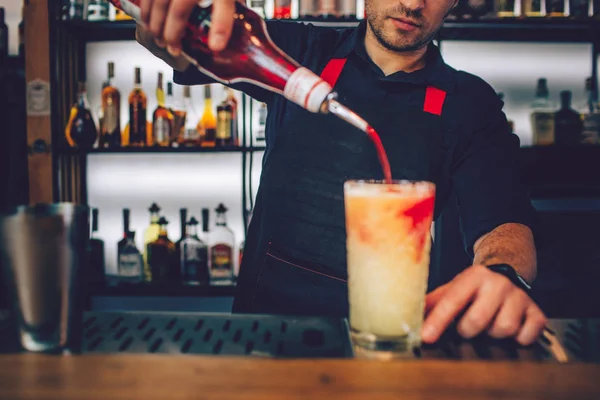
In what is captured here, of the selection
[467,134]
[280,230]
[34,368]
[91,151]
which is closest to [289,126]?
[280,230]

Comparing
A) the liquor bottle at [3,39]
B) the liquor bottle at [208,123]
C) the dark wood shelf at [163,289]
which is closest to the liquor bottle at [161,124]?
the liquor bottle at [208,123]

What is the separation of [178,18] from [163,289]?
1687 mm

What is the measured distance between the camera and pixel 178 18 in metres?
0.68

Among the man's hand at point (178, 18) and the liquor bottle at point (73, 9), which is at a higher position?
the liquor bottle at point (73, 9)

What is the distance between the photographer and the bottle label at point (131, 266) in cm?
221

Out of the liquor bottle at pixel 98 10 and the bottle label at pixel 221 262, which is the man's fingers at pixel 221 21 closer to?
the bottle label at pixel 221 262

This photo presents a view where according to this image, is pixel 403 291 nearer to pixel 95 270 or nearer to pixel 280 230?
pixel 280 230

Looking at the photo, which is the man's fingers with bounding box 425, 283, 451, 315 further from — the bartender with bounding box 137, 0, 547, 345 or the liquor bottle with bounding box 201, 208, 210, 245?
the liquor bottle with bounding box 201, 208, 210, 245

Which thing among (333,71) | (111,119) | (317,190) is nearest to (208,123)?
(111,119)

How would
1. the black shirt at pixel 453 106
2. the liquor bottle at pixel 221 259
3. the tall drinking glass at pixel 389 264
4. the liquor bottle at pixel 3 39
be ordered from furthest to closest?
the liquor bottle at pixel 3 39 < the liquor bottle at pixel 221 259 < the black shirt at pixel 453 106 < the tall drinking glass at pixel 389 264

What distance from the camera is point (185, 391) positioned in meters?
0.42

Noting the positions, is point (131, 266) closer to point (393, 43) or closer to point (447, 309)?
point (393, 43)

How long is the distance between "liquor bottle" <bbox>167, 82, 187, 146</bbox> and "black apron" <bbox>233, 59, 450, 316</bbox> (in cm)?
112

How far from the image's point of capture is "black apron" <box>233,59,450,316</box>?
1172 millimetres
